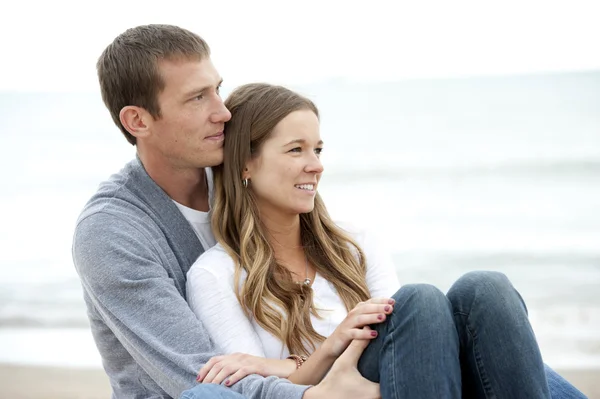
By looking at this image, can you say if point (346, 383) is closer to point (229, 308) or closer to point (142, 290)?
point (229, 308)

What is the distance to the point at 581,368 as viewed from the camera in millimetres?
5191

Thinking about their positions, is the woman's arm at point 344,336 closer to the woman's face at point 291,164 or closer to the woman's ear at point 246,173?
the woman's face at point 291,164

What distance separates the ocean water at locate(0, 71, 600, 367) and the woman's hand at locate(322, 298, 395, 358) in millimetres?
975

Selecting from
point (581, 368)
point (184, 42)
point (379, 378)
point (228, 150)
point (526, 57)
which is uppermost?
point (526, 57)

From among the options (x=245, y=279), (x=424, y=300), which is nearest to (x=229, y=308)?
(x=245, y=279)

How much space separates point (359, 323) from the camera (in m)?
2.25

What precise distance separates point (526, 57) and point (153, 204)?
16.3 m

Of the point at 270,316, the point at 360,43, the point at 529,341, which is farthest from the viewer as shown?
the point at 360,43

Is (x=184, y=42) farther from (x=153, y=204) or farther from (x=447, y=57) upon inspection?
(x=447, y=57)

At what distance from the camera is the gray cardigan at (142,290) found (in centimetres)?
231

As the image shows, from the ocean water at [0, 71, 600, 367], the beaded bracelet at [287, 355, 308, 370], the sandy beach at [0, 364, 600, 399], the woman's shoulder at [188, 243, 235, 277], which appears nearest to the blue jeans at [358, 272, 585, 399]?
the beaded bracelet at [287, 355, 308, 370]

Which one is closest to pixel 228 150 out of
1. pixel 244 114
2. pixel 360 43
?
pixel 244 114

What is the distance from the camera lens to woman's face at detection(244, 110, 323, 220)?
8.96ft

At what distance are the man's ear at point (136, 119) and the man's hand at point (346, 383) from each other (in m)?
1.12
